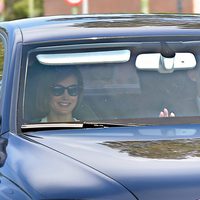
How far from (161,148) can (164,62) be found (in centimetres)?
106

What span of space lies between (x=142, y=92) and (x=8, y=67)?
75 cm

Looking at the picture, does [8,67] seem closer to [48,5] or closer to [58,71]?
[58,71]

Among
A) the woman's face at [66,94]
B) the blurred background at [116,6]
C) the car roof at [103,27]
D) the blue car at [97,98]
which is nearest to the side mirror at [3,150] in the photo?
the blue car at [97,98]

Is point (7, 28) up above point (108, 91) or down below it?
above

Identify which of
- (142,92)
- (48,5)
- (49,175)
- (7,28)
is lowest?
(49,175)

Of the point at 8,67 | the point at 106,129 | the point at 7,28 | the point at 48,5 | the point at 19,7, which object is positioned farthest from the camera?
the point at 19,7

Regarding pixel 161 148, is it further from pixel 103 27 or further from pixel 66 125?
pixel 103 27

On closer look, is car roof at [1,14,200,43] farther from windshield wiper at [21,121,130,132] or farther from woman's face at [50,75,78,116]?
windshield wiper at [21,121,130,132]

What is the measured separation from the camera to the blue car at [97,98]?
4105mm

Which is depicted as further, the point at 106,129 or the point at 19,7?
the point at 19,7

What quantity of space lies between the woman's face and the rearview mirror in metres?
0.40

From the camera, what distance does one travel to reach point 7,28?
541cm

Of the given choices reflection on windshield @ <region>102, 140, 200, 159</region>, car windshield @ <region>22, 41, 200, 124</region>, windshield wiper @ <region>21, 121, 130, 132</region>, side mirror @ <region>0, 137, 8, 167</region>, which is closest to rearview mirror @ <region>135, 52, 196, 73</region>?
car windshield @ <region>22, 41, 200, 124</region>

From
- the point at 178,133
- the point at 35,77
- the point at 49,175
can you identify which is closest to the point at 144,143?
the point at 178,133
